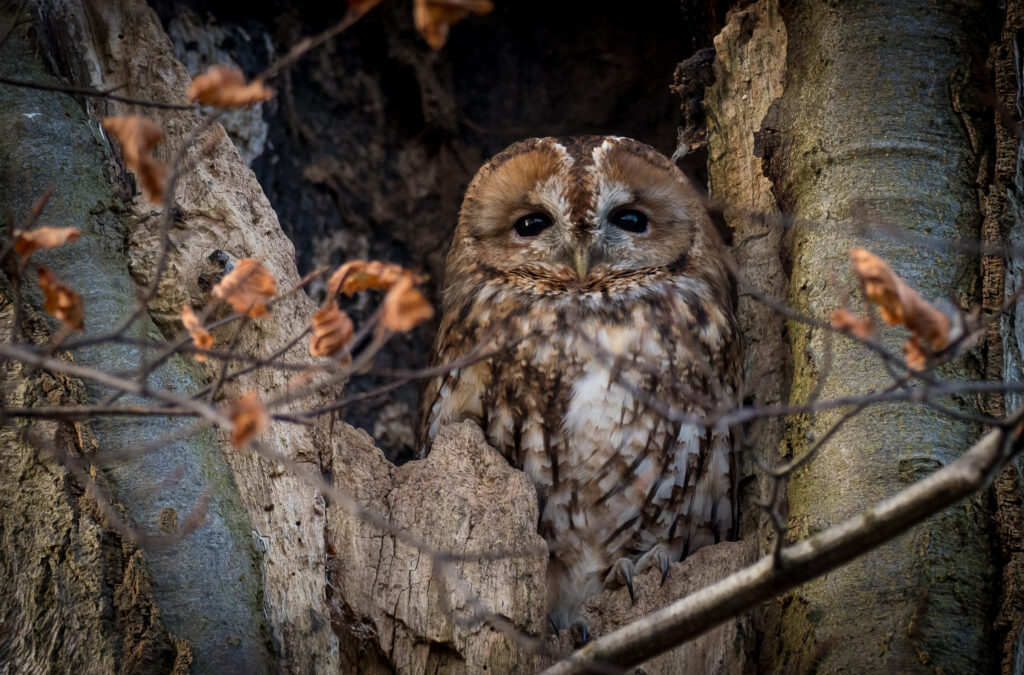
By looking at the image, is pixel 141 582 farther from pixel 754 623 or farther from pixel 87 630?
pixel 754 623

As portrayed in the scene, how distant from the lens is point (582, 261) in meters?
2.33

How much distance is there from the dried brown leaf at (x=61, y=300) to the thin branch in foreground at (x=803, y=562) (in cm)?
87

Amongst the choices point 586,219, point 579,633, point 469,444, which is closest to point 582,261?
point 586,219

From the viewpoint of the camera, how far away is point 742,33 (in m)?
2.57

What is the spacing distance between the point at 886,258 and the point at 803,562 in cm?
113

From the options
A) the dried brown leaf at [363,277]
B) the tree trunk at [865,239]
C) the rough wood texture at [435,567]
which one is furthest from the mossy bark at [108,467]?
the tree trunk at [865,239]

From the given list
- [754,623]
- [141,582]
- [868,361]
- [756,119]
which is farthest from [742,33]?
[141,582]

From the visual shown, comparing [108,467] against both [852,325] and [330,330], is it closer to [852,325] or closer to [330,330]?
[330,330]

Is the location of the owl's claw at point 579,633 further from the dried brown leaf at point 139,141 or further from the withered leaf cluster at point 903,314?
the dried brown leaf at point 139,141

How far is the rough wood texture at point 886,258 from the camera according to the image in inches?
74.5

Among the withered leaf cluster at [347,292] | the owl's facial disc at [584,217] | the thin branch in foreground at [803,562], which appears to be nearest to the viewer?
the thin branch in foreground at [803,562]

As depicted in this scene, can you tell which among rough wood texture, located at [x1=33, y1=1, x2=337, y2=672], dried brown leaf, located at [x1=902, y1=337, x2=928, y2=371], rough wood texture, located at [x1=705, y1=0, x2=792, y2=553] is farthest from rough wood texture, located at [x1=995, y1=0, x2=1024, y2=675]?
rough wood texture, located at [x1=33, y1=1, x2=337, y2=672]

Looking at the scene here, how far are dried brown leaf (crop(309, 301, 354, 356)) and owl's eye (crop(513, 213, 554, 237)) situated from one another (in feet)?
3.27

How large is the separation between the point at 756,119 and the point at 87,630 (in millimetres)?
1958
